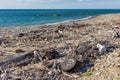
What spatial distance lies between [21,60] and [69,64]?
2820 mm

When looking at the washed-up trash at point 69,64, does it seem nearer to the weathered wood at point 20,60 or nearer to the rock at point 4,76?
the weathered wood at point 20,60

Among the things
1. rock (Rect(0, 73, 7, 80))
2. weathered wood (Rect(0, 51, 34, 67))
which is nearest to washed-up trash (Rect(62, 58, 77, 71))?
weathered wood (Rect(0, 51, 34, 67))

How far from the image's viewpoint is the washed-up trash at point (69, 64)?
12633mm

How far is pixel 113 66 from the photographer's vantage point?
12.4 meters

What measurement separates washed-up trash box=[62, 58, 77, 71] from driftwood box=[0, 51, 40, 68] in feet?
6.86

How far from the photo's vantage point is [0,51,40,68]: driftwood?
548 inches

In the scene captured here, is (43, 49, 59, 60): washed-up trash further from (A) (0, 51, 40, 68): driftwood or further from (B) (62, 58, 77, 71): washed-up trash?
(B) (62, 58, 77, 71): washed-up trash

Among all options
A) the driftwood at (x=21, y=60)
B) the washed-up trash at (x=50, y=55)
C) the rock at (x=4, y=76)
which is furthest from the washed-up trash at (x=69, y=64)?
the rock at (x=4, y=76)

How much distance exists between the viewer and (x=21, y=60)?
47.6 ft

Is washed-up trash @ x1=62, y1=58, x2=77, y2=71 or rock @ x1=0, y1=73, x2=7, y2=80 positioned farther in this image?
washed-up trash @ x1=62, y1=58, x2=77, y2=71

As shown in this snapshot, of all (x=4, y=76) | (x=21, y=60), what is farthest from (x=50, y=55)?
(x=4, y=76)

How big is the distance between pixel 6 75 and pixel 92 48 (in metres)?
5.20

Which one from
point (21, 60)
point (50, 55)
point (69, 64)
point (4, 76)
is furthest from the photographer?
point (50, 55)

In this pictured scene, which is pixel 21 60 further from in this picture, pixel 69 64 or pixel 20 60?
pixel 69 64
